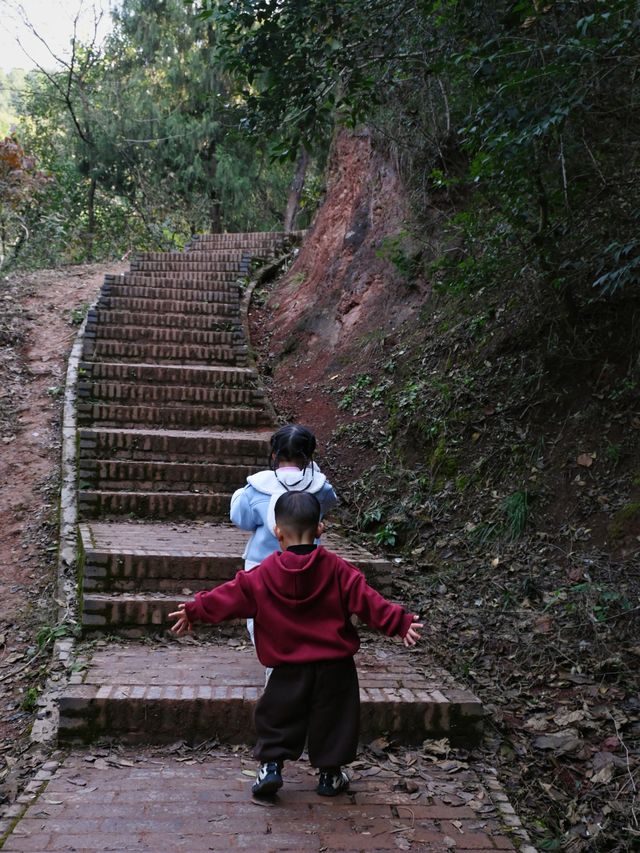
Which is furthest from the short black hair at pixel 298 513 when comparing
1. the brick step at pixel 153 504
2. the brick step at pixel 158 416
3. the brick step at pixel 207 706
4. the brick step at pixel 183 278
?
the brick step at pixel 183 278

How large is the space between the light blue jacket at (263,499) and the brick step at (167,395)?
4.57m

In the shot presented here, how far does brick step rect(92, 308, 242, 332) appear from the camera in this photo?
380 inches

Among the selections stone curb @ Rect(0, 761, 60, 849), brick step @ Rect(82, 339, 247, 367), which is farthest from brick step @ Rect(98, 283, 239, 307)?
stone curb @ Rect(0, 761, 60, 849)

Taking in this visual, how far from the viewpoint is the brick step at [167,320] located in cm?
964

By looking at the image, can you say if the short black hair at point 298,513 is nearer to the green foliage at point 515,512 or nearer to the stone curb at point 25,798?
the stone curb at point 25,798

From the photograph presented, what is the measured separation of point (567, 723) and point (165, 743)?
1934mm

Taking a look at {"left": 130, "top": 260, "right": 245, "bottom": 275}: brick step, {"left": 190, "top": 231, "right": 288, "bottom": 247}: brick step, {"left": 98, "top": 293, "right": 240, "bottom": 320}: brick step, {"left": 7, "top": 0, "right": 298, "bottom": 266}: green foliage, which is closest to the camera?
{"left": 98, "top": 293, "right": 240, "bottom": 320}: brick step

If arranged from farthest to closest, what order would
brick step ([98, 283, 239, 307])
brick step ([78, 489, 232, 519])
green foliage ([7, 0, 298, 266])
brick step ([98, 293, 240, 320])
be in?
green foliage ([7, 0, 298, 266]) → brick step ([98, 283, 239, 307]) → brick step ([98, 293, 240, 320]) → brick step ([78, 489, 232, 519])

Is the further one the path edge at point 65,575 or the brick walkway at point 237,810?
the path edge at point 65,575

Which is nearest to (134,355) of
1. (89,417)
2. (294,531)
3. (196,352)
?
(196,352)

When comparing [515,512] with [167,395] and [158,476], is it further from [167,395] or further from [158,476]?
[167,395]

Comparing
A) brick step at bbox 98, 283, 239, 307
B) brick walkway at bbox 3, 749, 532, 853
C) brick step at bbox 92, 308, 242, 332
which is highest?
brick step at bbox 98, 283, 239, 307

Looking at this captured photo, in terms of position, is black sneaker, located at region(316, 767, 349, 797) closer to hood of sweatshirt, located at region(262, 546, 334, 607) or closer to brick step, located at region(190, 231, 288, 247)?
hood of sweatshirt, located at region(262, 546, 334, 607)

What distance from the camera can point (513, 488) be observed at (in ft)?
17.6
